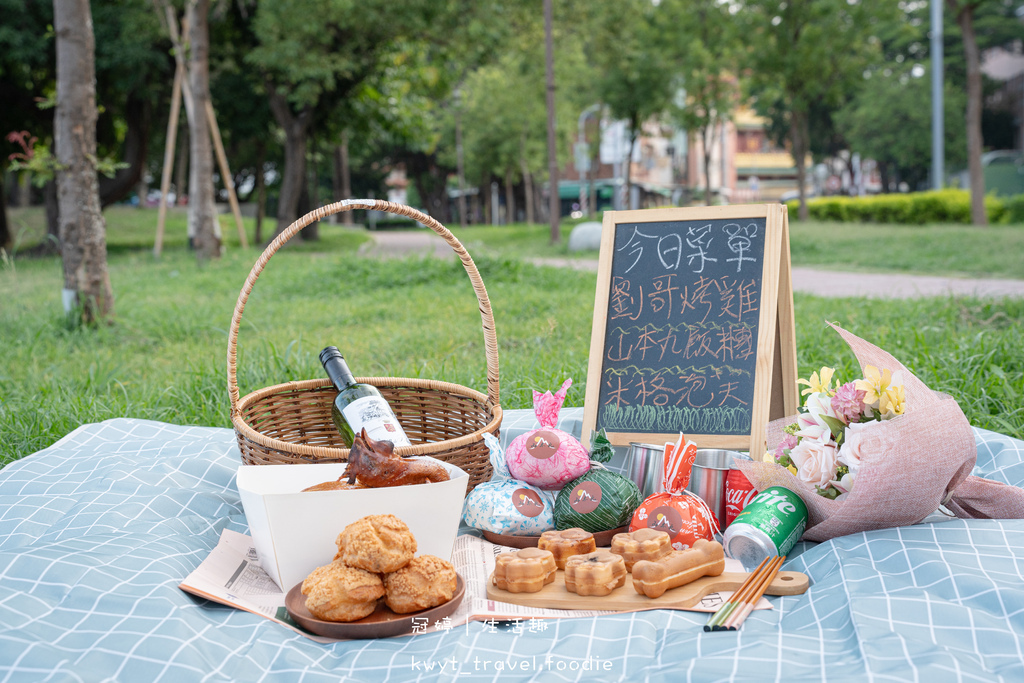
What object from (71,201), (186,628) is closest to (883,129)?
(71,201)

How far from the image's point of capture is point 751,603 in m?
1.57

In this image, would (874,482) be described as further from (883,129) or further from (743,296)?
(883,129)

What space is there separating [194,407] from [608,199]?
161 feet

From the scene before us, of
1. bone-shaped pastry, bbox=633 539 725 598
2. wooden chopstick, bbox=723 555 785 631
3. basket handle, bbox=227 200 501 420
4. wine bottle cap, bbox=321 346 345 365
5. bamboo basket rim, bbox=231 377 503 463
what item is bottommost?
wooden chopstick, bbox=723 555 785 631

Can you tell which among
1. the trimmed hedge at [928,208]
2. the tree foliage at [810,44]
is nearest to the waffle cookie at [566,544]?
the trimmed hedge at [928,208]

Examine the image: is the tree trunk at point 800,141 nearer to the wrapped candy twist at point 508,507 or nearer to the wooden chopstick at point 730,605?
the wrapped candy twist at point 508,507

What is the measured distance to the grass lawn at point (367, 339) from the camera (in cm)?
337

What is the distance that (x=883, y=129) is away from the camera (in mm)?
35375

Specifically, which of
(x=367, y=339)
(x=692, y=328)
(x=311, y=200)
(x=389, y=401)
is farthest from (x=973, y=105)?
(x=389, y=401)

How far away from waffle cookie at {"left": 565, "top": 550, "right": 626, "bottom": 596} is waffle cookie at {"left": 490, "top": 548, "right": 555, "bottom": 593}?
0.16ft

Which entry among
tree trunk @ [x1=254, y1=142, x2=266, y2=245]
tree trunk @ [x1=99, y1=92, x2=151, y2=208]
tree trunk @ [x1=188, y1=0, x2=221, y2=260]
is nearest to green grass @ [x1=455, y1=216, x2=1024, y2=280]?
tree trunk @ [x1=188, y1=0, x2=221, y2=260]

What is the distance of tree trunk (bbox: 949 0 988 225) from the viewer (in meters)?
15.1

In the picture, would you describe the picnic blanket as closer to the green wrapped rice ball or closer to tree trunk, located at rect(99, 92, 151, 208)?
the green wrapped rice ball

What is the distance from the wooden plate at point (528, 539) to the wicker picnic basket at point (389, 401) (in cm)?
22
